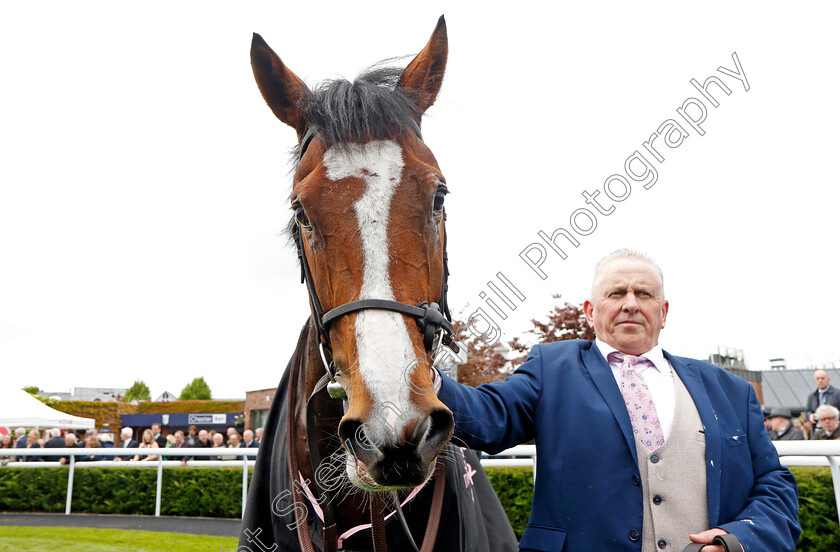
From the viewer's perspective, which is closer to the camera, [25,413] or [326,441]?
[326,441]

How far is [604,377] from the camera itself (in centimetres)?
213

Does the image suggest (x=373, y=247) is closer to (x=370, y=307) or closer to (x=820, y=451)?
(x=370, y=307)

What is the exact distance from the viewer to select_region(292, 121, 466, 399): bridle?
5.57ft

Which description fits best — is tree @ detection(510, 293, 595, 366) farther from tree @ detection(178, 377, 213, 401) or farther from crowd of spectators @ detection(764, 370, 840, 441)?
tree @ detection(178, 377, 213, 401)

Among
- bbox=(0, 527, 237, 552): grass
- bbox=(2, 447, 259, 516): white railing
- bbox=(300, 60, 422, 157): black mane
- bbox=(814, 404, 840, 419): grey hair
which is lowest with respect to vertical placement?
bbox=(0, 527, 237, 552): grass

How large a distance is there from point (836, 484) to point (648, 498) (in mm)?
2871

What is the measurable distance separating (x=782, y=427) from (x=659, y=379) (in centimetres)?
633

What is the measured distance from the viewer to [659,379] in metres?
2.15

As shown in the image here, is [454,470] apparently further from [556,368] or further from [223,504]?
[223,504]

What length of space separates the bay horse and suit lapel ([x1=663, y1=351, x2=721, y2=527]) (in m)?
0.82

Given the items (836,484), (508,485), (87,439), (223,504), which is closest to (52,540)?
(223,504)

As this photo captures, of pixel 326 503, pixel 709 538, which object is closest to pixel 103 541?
pixel 326 503

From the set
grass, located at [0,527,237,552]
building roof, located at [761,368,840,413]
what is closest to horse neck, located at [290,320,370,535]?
grass, located at [0,527,237,552]

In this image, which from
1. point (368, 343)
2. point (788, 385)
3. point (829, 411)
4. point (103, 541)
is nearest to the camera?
point (368, 343)
